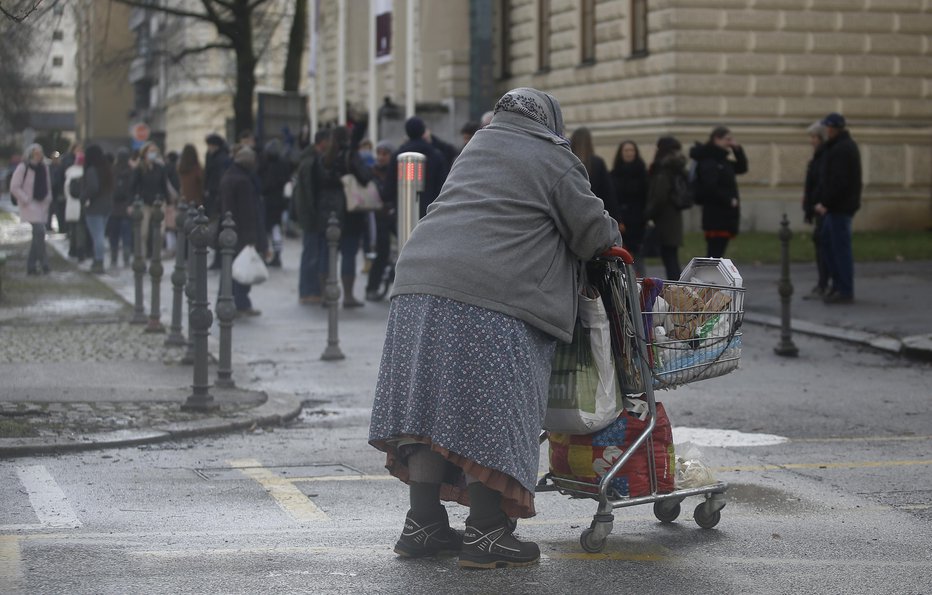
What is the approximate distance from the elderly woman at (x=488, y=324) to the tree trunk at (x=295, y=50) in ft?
112

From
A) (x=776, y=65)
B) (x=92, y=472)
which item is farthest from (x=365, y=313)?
(x=776, y=65)

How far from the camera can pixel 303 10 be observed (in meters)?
40.3

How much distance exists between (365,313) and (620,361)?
1098cm

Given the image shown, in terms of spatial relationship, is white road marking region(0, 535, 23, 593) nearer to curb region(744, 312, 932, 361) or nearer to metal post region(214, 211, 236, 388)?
metal post region(214, 211, 236, 388)

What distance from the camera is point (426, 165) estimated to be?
17078 mm

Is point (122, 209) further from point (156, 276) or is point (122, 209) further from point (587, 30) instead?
point (156, 276)

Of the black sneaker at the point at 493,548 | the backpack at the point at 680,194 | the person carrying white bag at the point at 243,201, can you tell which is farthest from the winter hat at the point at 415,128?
the black sneaker at the point at 493,548

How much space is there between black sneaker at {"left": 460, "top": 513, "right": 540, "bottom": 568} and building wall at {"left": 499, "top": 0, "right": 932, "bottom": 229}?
21.2 meters

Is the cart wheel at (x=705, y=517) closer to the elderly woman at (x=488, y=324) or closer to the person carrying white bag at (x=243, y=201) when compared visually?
the elderly woman at (x=488, y=324)

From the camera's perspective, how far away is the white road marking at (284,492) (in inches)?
269

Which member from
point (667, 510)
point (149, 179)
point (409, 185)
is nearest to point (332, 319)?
point (409, 185)

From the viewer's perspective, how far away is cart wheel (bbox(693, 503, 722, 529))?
653 centimetres

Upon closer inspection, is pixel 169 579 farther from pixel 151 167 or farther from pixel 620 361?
pixel 151 167

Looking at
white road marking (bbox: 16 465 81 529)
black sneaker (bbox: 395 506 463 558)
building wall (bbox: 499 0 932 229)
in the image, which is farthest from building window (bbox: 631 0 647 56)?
black sneaker (bbox: 395 506 463 558)
